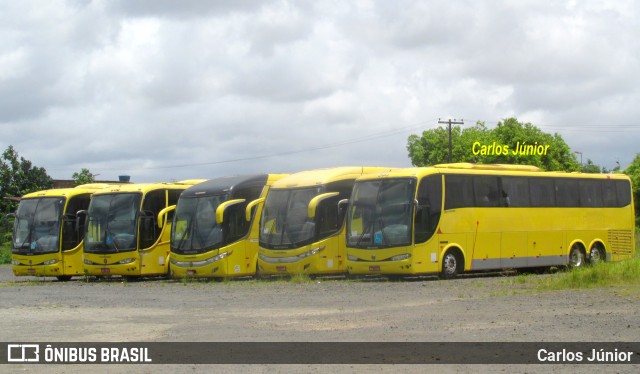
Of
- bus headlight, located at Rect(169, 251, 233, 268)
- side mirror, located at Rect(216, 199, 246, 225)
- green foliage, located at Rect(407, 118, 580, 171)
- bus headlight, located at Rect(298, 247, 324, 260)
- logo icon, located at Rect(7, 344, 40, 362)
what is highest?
green foliage, located at Rect(407, 118, 580, 171)

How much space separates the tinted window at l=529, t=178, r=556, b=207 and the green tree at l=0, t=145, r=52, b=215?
50636 millimetres

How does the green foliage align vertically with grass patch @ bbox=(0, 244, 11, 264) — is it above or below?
above

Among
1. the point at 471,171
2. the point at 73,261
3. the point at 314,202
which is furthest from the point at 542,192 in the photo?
the point at 73,261

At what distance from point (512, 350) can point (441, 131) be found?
8392 centimetres

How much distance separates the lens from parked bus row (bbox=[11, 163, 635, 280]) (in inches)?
1065

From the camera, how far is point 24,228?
34938 mm

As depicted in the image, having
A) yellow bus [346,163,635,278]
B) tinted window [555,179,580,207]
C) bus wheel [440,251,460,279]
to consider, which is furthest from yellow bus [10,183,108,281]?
tinted window [555,179,580,207]

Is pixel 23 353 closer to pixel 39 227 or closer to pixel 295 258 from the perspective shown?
pixel 295 258

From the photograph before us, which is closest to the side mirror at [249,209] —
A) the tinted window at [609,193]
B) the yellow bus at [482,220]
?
the yellow bus at [482,220]

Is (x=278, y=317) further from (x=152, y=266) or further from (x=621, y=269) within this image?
(x=152, y=266)

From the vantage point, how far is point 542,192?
104 ft

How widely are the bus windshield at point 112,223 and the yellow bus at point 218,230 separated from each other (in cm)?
202

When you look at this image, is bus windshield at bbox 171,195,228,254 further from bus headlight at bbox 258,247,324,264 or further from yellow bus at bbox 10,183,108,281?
yellow bus at bbox 10,183,108,281

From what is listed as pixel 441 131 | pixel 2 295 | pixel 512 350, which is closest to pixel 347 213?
pixel 2 295
